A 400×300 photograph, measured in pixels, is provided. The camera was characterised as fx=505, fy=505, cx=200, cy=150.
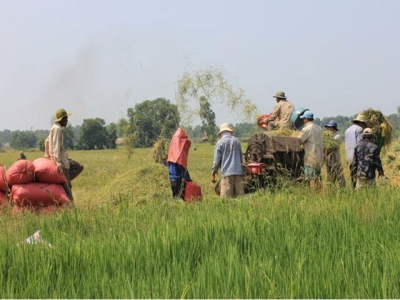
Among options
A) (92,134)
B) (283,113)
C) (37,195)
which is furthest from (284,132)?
(92,134)

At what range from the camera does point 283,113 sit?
910cm

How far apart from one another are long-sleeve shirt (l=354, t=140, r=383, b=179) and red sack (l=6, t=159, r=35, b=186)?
4.99 metres

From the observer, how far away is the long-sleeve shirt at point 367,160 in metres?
7.75

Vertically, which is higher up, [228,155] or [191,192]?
[228,155]

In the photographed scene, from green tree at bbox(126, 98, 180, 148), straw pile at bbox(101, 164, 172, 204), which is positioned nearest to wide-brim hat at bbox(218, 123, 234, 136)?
straw pile at bbox(101, 164, 172, 204)

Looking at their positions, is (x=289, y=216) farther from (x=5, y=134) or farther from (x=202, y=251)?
(x=5, y=134)

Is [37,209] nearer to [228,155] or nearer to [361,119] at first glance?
[228,155]

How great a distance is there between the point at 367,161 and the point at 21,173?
5.20 meters

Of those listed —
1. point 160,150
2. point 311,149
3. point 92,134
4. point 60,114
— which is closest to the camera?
point 60,114

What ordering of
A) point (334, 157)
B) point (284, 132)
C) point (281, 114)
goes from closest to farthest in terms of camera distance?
1. point (284, 132)
2. point (334, 157)
3. point (281, 114)

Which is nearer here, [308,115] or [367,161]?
[367,161]

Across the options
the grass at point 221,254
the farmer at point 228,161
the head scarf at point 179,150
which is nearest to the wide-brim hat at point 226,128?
the farmer at point 228,161

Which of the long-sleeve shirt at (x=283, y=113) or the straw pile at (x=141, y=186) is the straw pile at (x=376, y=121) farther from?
the straw pile at (x=141, y=186)

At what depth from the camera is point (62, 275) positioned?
3582 mm
